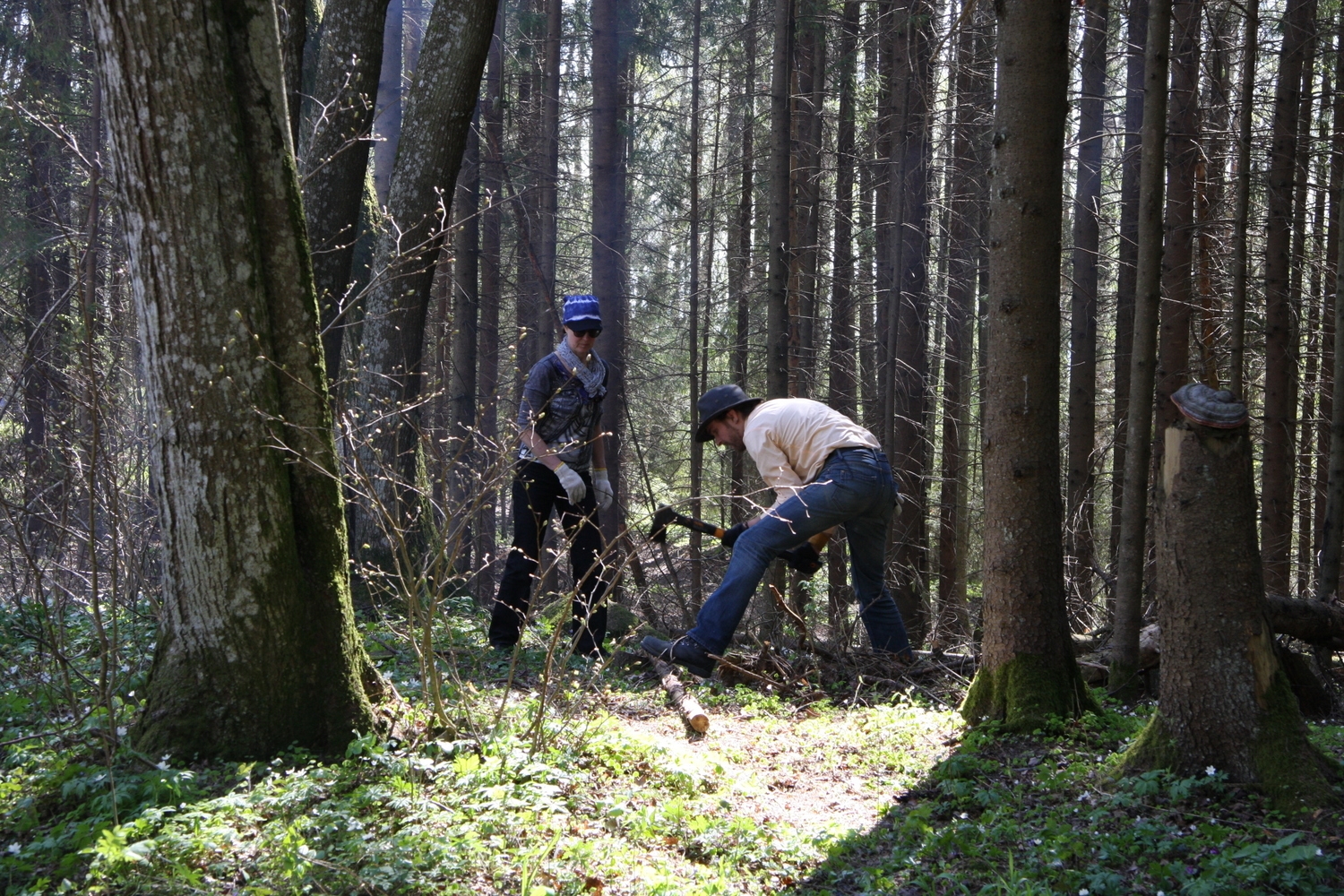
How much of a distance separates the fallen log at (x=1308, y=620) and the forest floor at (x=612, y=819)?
1.08 m

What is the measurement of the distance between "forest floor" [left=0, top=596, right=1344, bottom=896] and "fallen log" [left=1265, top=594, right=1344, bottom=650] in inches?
42.5

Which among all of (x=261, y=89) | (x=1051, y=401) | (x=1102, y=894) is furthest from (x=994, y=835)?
(x=261, y=89)

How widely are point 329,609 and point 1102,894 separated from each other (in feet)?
9.44

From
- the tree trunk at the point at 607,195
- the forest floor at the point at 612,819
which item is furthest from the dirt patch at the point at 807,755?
the tree trunk at the point at 607,195

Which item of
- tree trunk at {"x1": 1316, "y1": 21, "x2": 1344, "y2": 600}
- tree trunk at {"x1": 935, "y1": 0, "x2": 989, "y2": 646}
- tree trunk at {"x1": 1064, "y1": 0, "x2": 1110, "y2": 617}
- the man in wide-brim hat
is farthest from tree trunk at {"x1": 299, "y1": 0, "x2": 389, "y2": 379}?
tree trunk at {"x1": 1316, "y1": 21, "x2": 1344, "y2": 600}

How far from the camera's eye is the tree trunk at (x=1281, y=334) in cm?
835

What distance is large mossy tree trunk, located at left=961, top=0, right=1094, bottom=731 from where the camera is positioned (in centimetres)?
440

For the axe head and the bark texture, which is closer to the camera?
the axe head

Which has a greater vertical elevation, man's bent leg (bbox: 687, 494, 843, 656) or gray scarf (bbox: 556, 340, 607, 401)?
gray scarf (bbox: 556, 340, 607, 401)

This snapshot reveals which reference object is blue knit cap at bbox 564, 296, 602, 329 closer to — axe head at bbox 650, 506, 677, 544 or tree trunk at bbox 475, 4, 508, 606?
axe head at bbox 650, 506, 677, 544

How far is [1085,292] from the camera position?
1051cm

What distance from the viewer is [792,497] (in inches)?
222

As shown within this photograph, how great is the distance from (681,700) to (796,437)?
1784mm

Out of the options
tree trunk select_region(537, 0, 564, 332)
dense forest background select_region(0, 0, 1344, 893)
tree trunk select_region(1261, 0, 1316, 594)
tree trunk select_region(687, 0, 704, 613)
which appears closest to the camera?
dense forest background select_region(0, 0, 1344, 893)
